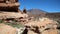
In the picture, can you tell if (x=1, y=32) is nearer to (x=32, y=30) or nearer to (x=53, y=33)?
(x=32, y=30)

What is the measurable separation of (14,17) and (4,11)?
1460 millimetres

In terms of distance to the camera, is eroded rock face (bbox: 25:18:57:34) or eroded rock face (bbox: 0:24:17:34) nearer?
eroded rock face (bbox: 0:24:17:34)

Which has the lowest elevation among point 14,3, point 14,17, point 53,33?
point 53,33

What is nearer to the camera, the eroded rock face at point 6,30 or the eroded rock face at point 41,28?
the eroded rock face at point 6,30

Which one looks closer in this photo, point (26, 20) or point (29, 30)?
point (29, 30)

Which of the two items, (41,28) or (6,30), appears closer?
(6,30)

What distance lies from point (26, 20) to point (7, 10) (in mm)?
1925

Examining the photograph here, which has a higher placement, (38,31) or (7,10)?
(7,10)

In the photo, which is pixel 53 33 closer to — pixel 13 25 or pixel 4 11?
pixel 13 25

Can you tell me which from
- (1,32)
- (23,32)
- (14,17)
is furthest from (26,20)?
(1,32)

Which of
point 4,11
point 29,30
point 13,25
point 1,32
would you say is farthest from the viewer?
point 4,11

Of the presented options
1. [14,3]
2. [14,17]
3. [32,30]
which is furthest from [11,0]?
[32,30]

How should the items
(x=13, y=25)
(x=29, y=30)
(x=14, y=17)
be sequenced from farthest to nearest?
1. (x=14, y=17)
2. (x=13, y=25)
3. (x=29, y=30)

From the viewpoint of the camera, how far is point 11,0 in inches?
523
